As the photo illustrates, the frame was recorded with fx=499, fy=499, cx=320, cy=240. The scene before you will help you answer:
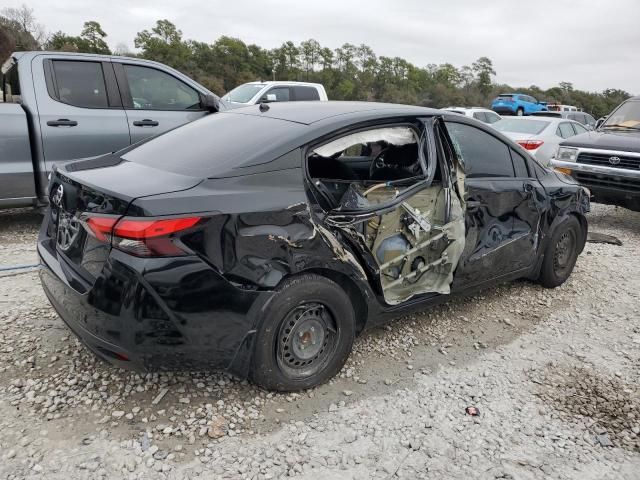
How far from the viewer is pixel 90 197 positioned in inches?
95.8

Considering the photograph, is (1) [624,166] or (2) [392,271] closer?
(2) [392,271]

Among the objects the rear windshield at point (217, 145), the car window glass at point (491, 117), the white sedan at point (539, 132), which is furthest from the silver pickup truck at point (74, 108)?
the car window glass at point (491, 117)

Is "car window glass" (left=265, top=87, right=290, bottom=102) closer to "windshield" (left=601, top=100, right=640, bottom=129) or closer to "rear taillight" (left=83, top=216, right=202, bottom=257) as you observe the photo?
"windshield" (left=601, top=100, right=640, bottom=129)

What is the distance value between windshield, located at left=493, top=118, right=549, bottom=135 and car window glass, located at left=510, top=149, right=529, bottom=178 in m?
7.10

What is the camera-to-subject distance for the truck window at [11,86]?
18.0ft

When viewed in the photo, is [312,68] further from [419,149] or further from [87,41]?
[419,149]

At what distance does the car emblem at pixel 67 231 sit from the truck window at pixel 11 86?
3478mm

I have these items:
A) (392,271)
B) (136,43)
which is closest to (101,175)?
A: (392,271)

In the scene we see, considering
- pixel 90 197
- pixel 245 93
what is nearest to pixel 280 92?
pixel 245 93

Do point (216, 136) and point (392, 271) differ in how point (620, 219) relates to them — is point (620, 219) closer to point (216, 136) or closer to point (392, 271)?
point (392, 271)

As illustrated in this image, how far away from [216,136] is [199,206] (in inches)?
32.2

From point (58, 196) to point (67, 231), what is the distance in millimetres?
269

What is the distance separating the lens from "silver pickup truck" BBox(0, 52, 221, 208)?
200 inches

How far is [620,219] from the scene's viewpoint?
304 inches
